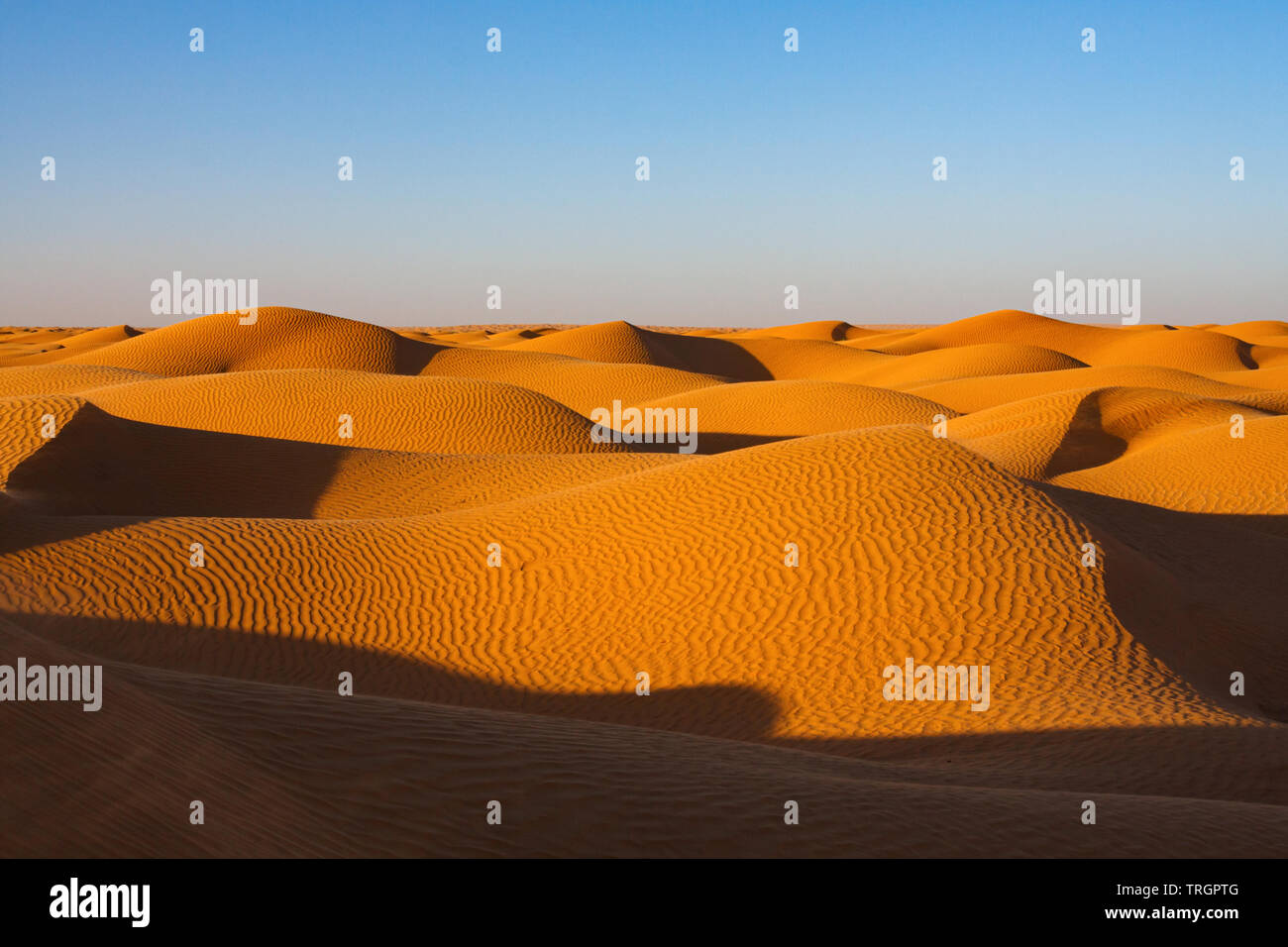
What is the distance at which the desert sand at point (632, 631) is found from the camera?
15.0 feet

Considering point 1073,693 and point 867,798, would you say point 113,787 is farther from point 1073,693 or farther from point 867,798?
point 1073,693

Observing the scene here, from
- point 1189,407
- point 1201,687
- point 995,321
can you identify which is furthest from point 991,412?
point 995,321

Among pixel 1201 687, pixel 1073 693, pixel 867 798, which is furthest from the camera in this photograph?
pixel 1201 687

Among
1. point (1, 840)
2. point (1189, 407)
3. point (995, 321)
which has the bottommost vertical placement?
point (1, 840)

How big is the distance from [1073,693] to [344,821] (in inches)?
290

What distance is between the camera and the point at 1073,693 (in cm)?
924

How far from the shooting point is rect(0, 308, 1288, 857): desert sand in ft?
15.0

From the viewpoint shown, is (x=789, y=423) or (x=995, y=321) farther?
(x=995, y=321)

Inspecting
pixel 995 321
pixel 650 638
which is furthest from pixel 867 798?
pixel 995 321

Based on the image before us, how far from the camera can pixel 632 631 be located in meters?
11.1
